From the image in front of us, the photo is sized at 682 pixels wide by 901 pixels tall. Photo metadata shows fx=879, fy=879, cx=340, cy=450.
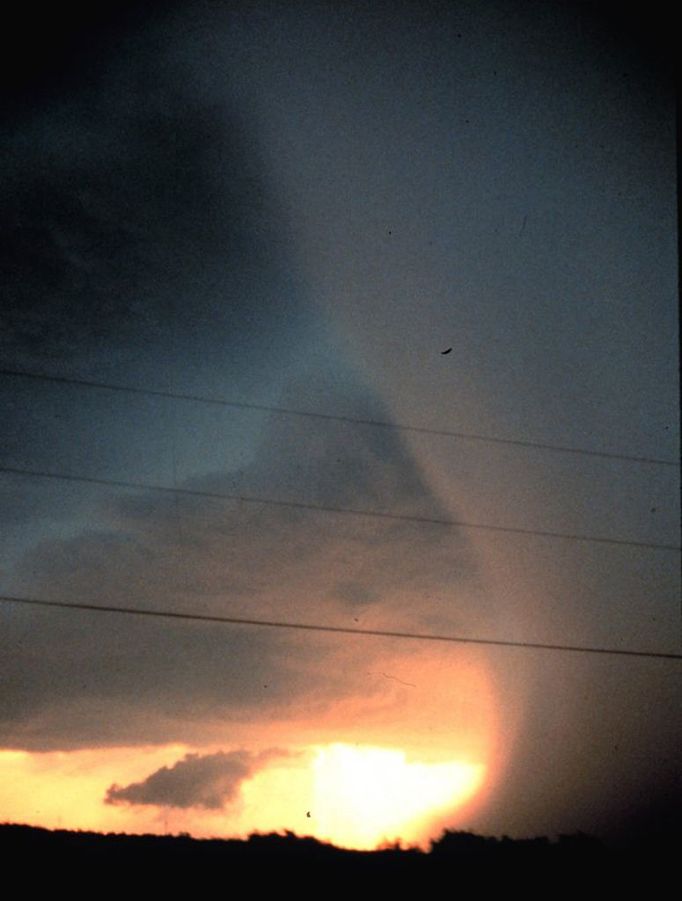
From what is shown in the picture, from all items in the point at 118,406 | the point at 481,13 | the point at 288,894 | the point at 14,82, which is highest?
the point at 481,13

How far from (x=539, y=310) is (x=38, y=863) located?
3351 millimetres

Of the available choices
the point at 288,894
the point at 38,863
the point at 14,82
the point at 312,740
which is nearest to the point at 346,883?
the point at 288,894

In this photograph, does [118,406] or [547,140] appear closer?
[118,406]

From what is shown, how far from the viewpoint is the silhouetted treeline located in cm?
368

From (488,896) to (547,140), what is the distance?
11.9 ft

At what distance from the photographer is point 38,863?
3.63m

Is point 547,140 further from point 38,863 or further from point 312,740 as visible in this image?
point 38,863

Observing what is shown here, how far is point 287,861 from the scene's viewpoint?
4.04 metres

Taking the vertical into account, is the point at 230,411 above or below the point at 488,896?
above

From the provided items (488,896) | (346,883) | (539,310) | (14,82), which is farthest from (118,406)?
(488,896)

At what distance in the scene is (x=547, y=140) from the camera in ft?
14.1

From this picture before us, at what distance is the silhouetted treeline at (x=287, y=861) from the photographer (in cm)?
368

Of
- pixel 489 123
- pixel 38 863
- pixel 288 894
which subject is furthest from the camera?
pixel 489 123

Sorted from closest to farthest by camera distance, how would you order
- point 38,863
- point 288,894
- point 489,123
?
point 38,863
point 288,894
point 489,123
